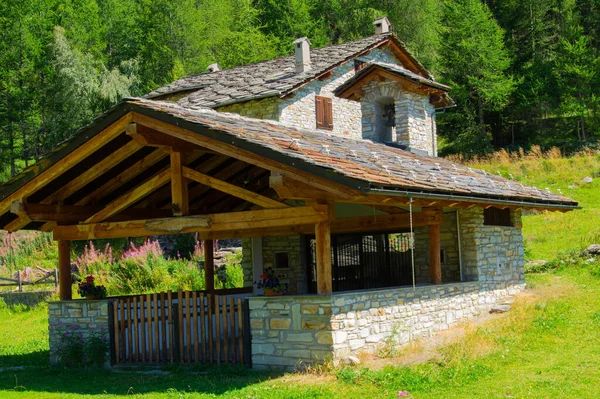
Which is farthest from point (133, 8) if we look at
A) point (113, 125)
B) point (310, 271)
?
point (113, 125)

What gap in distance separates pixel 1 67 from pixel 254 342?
3429 centimetres

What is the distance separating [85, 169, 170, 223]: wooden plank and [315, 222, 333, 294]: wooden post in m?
2.82

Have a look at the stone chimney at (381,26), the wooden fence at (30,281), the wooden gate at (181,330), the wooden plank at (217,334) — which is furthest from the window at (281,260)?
the stone chimney at (381,26)

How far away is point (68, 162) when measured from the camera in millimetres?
11031

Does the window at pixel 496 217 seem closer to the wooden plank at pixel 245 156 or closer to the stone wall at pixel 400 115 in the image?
the stone wall at pixel 400 115

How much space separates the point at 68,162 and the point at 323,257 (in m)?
4.31

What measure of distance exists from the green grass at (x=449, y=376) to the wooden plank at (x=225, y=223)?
2093 mm

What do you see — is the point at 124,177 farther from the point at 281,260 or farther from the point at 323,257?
the point at 281,260

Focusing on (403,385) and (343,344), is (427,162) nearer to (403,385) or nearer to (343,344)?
(343,344)

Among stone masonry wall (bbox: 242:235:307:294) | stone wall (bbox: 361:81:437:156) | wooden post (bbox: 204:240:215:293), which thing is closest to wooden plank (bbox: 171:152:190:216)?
wooden post (bbox: 204:240:215:293)

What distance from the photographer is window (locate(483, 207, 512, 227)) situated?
15.0 metres

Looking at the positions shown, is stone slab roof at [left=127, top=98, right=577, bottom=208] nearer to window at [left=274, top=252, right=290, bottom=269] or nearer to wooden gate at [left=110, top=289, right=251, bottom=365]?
wooden gate at [left=110, top=289, right=251, bottom=365]

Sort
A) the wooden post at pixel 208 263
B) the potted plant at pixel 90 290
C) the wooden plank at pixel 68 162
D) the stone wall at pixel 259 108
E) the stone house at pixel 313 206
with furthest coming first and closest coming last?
1. the stone wall at pixel 259 108
2. the wooden post at pixel 208 263
3. the potted plant at pixel 90 290
4. the wooden plank at pixel 68 162
5. the stone house at pixel 313 206

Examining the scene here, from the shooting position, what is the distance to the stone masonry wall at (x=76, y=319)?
11.8 meters
